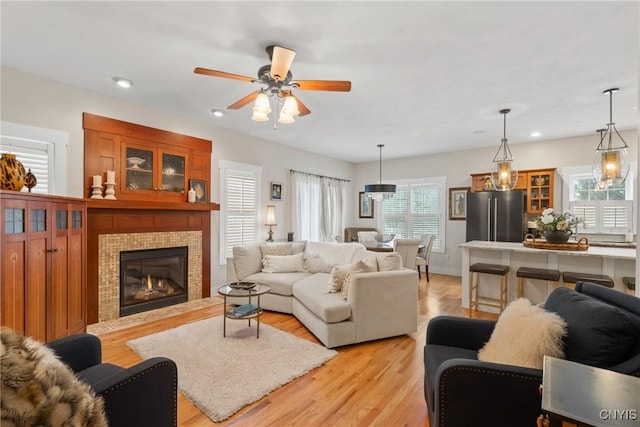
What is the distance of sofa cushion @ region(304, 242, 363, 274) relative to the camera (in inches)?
168

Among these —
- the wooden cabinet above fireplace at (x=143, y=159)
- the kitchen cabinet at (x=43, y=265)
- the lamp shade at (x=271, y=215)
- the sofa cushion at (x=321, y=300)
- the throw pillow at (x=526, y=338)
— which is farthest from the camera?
the lamp shade at (x=271, y=215)

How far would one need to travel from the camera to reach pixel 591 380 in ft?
3.31

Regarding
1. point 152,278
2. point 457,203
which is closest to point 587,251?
point 457,203

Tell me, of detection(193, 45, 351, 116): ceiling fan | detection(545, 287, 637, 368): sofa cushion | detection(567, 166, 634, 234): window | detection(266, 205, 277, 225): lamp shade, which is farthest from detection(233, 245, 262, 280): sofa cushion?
detection(567, 166, 634, 234): window

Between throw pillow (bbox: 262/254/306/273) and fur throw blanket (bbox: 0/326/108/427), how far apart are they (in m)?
3.30

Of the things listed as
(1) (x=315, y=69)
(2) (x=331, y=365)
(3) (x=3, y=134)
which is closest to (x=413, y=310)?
(2) (x=331, y=365)

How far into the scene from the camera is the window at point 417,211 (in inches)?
267

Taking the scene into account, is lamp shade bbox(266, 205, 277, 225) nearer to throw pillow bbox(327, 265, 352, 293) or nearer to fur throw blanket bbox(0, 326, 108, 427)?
throw pillow bbox(327, 265, 352, 293)

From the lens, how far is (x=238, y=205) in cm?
518

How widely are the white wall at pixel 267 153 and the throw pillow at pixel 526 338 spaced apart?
4.23m

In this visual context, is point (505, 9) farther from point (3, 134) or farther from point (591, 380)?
point (3, 134)

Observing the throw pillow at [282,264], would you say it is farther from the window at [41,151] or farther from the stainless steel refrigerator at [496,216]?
the stainless steel refrigerator at [496,216]

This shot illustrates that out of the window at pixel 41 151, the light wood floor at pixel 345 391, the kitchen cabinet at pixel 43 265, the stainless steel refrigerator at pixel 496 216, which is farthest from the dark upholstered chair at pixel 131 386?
the stainless steel refrigerator at pixel 496 216

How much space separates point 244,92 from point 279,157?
2.44 m
